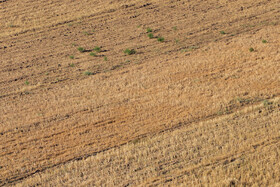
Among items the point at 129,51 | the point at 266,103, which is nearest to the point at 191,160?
the point at 266,103

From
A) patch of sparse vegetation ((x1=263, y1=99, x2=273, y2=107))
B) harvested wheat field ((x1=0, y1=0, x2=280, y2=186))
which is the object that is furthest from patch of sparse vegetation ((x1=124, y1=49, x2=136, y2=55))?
patch of sparse vegetation ((x1=263, y1=99, x2=273, y2=107))

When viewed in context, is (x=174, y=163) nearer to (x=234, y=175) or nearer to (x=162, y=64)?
(x=234, y=175)

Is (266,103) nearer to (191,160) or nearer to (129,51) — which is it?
(191,160)

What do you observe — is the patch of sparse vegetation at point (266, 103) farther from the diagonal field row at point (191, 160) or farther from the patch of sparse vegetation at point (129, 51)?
the patch of sparse vegetation at point (129, 51)

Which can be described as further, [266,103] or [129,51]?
[129,51]

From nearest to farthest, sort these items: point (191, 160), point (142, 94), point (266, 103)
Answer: point (191, 160) → point (266, 103) → point (142, 94)

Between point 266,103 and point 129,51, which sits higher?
point 129,51

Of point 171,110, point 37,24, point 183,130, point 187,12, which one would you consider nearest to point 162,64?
point 171,110

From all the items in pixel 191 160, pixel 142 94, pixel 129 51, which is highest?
pixel 129 51

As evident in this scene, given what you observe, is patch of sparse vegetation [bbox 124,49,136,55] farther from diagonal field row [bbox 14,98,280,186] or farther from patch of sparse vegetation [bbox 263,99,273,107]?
patch of sparse vegetation [bbox 263,99,273,107]
